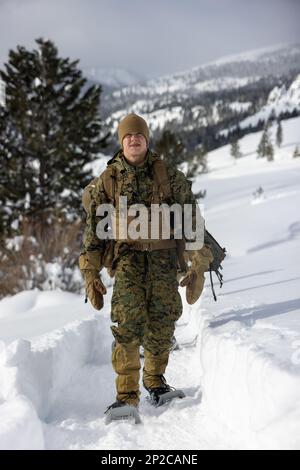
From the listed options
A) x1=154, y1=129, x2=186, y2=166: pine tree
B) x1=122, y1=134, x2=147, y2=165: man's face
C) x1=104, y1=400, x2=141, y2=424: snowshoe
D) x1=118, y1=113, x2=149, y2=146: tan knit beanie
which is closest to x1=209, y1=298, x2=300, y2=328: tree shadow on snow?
x1=104, y1=400, x2=141, y2=424: snowshoe

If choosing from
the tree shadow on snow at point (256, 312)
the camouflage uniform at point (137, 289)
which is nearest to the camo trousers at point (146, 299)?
the camouflage uniform at point (137, 289)

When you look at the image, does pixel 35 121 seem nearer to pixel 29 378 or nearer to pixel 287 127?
pixel 29 378

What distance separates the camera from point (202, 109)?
601ft

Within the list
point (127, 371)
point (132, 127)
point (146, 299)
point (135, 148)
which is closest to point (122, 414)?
point (127, 371)

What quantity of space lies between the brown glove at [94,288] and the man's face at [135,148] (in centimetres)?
81

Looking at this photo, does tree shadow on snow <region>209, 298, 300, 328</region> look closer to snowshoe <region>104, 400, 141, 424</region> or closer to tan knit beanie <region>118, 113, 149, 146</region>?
snowshoe <region>104, 400, 141, 424</region>

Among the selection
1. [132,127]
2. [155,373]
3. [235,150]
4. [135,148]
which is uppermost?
[235,150]

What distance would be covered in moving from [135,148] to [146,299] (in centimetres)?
102

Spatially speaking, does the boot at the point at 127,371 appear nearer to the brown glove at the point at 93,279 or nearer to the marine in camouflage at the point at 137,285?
the marine in camouflage at the point at 137,285

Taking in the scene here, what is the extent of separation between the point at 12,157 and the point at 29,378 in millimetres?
13335

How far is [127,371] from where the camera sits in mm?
3201

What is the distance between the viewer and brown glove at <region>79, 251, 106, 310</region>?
10.4 feet

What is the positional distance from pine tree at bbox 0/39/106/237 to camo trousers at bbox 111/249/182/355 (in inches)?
470

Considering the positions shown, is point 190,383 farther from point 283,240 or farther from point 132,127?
point 283,240
